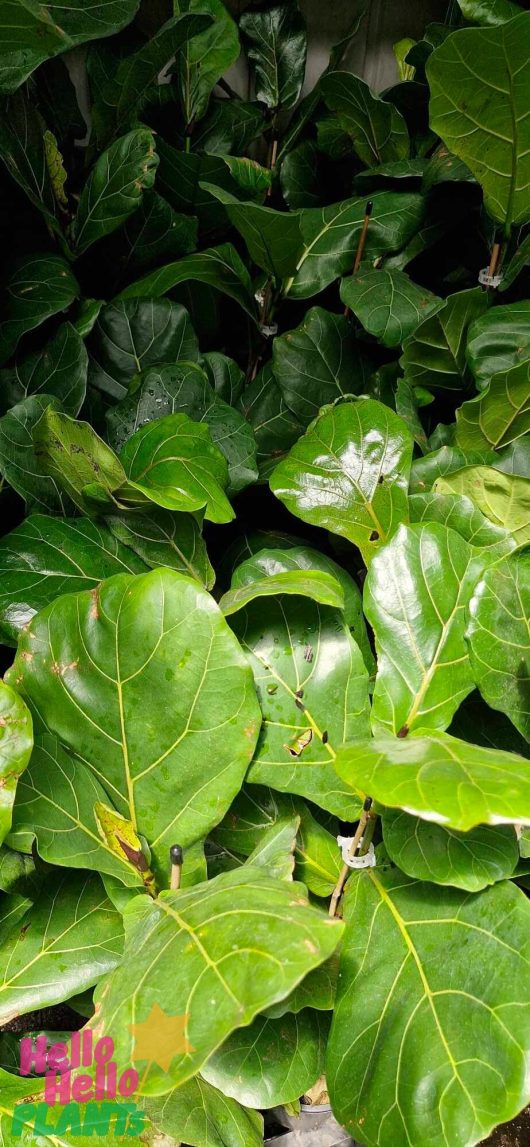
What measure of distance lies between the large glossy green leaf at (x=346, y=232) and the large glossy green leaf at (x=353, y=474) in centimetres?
25

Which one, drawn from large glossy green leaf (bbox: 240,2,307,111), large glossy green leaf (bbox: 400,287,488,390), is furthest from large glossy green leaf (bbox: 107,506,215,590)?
large glossy green leaf (bbox: 240,2,307,111)

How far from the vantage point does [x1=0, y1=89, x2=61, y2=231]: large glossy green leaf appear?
74cm

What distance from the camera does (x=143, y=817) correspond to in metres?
0.58

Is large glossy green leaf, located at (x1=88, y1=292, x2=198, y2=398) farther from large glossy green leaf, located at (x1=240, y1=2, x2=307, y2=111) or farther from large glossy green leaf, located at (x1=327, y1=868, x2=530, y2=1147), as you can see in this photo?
large glossy green leaf, located at (x1=327, y1=868, x2=530, y2=1147)

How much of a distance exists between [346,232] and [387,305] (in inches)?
5.2

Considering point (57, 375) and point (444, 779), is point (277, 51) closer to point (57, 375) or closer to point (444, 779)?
point (57, 375)

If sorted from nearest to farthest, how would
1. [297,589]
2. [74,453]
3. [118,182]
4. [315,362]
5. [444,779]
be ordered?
[444,779] < [297,589] < [74,453] < [118,182] < [315,362]

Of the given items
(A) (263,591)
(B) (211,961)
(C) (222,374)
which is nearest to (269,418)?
(C) (222,374)

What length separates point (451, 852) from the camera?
1.80ft

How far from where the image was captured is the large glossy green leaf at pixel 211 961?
40 cm

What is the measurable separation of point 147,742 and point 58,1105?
0.25 m

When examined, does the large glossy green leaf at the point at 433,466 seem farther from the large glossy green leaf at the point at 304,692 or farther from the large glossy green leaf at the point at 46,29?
the large glossy green leaf at the point at 46,29

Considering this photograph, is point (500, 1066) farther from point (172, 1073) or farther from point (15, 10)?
point (15, 10)

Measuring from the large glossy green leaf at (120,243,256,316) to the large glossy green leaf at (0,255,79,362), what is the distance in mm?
73
